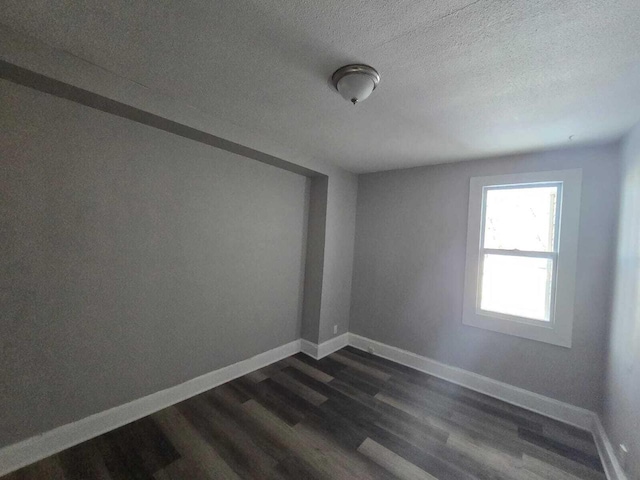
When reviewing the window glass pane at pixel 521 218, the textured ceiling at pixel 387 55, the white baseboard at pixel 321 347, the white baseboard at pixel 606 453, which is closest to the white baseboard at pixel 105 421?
the white baseboard at pixel 321 347

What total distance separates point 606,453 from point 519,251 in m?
1.59

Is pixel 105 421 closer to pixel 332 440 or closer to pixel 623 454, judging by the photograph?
pixel 332 440

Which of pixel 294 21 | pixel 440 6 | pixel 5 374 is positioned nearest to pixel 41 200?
pixel 5 374

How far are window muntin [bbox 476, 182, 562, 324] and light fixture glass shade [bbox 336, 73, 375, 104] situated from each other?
6.47ft

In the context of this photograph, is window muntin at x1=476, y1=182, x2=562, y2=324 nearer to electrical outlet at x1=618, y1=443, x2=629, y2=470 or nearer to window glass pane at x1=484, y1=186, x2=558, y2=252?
window glass pane at x1=484, y1=186, x2=558, y2=252

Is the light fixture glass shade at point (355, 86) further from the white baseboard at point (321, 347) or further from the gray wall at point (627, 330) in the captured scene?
the white baseboard at point (321, 347)

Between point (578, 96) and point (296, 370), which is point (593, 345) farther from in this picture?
point (296, 370)

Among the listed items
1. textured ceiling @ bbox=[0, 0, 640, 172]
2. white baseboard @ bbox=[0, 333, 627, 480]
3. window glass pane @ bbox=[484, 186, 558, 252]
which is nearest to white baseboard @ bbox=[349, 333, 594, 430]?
white baseboard @ bbox=[0, 333, 627, 480]

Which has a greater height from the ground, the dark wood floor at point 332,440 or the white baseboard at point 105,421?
the white baseboard at point 105,421

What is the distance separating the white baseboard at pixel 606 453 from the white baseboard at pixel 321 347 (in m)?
2.43

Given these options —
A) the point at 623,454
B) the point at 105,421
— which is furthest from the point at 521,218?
the point at 105,421

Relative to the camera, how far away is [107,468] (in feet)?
5.11

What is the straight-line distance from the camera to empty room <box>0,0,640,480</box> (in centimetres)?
125

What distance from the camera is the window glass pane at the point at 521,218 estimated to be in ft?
8.02
